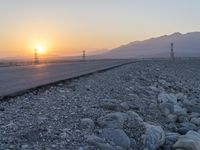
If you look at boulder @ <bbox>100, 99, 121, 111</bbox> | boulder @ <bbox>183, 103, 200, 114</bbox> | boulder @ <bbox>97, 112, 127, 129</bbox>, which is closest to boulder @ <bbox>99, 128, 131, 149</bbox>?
boulder @ <bbox>97, 112, 127, 129</bbox>

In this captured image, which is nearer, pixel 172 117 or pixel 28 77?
pixel 172 117

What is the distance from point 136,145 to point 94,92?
16.0 feet

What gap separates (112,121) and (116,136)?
899 mm

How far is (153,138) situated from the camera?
402 inches

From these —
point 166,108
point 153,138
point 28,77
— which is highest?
point 28,77

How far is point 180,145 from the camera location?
980 cm

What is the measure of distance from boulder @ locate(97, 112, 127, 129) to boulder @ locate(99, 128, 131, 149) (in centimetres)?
42

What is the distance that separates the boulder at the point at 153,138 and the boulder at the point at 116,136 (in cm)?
56

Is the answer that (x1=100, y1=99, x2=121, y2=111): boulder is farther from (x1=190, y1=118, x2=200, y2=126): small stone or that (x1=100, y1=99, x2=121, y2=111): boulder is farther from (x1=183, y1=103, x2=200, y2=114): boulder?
(x1=183, y1=103, x2=200, y2=114): boulder

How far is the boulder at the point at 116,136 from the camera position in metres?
9.43

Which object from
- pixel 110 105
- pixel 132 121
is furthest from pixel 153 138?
pixel 110 105

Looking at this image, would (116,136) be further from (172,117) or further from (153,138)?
(172,117)

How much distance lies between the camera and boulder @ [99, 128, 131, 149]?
9.43m

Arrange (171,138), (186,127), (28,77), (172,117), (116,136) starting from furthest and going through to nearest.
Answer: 1. (28,77)
2. (172,117)
3. (186,127)
4. (171,138)
5. (116,136)
